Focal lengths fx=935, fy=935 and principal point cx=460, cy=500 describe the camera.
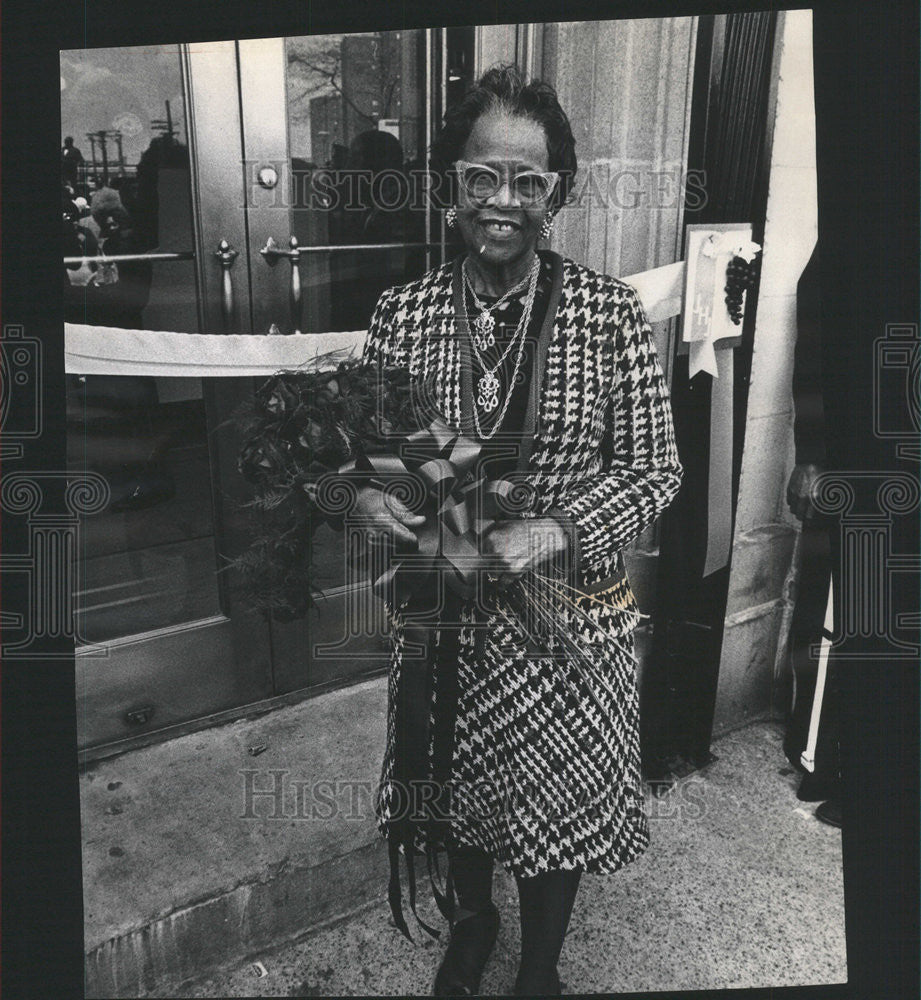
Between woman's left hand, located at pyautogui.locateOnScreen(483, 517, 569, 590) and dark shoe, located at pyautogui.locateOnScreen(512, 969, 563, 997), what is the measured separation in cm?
103

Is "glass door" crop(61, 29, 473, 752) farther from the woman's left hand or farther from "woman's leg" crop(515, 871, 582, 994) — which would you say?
"woman's leg" crop(515, 871, 582, 994)

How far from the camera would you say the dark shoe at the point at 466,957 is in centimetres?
239

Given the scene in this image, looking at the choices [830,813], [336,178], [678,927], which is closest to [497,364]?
[336,178]

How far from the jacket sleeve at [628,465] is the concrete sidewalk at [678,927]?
1168 millimetres

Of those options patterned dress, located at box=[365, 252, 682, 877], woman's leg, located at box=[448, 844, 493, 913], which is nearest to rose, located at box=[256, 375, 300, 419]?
Answer: patterned dress, located at box=[365, 252, 682, 877]

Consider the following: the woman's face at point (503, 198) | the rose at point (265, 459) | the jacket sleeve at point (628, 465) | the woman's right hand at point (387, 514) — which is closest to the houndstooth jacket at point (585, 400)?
the jacket sleeve at point (628, 465)

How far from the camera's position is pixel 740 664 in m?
3.24

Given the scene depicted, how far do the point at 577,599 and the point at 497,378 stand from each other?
0.53m

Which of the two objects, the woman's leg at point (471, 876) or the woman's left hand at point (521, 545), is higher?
the woman's left hand at point (521, 545)

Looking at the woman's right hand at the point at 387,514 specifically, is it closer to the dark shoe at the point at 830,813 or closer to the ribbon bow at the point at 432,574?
the ribbon bow at the point at 432,574

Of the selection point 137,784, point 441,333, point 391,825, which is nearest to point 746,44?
point 441,333

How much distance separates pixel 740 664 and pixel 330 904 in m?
1.57

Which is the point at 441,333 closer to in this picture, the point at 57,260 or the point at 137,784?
the point at 57,260

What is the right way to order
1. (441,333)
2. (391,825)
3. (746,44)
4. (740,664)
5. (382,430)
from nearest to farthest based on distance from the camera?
1. (382,430)
2. (441,333)
3. (391,825)
4. (746,44)
5. (740,664)
